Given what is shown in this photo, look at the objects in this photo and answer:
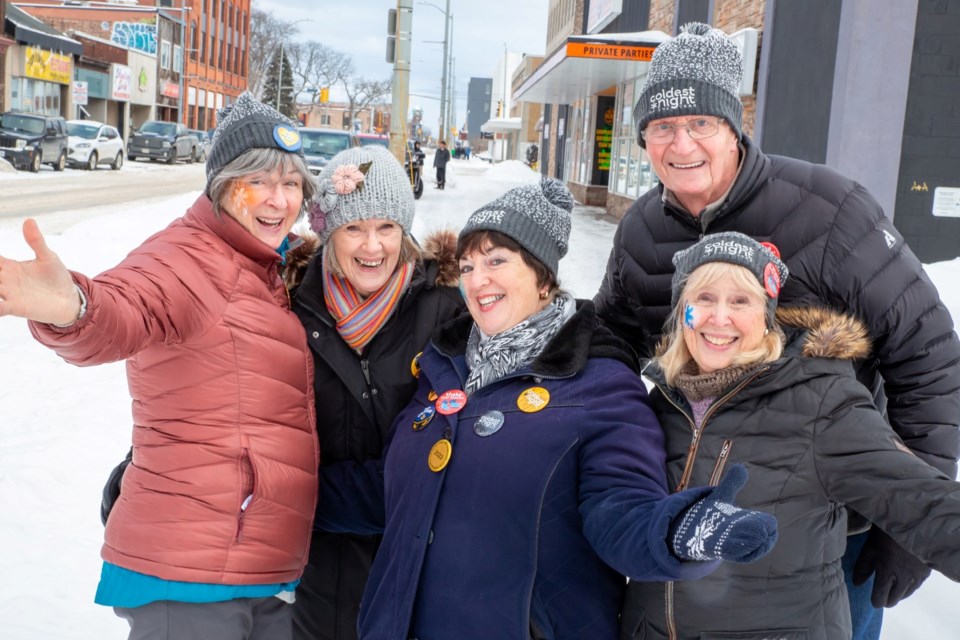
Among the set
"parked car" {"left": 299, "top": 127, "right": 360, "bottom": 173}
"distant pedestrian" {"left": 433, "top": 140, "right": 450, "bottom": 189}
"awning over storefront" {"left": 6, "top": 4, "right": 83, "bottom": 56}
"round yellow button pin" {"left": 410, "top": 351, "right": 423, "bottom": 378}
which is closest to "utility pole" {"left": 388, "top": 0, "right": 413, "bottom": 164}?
"parked car" {"left": 299, "top": 127, "right": 360, "bottom": 173}

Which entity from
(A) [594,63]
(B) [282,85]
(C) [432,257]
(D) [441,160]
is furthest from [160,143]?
(C) [432,257]

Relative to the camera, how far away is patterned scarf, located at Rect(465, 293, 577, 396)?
2.30 meters

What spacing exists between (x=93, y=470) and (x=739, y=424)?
12.9ft

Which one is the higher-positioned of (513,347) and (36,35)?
(36,35)

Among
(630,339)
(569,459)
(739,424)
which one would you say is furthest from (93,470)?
(739,424)

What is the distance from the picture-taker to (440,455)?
2.21m

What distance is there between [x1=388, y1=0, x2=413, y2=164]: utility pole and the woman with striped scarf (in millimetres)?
9213

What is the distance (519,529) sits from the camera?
2109 millimetres

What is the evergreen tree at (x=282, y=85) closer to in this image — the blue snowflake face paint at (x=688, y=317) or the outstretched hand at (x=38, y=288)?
the blue snowflake face paint at (x=688, y=317)

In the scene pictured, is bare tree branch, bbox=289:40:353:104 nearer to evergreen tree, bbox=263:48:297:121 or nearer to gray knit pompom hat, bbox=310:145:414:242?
evergreen tree, bbox=263:48:297:121

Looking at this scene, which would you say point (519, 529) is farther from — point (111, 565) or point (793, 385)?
point (111, 565)

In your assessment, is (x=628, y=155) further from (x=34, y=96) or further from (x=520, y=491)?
(x=34, y=96)

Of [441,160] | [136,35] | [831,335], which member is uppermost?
[136,35]

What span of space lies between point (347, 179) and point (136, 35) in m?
60.9
